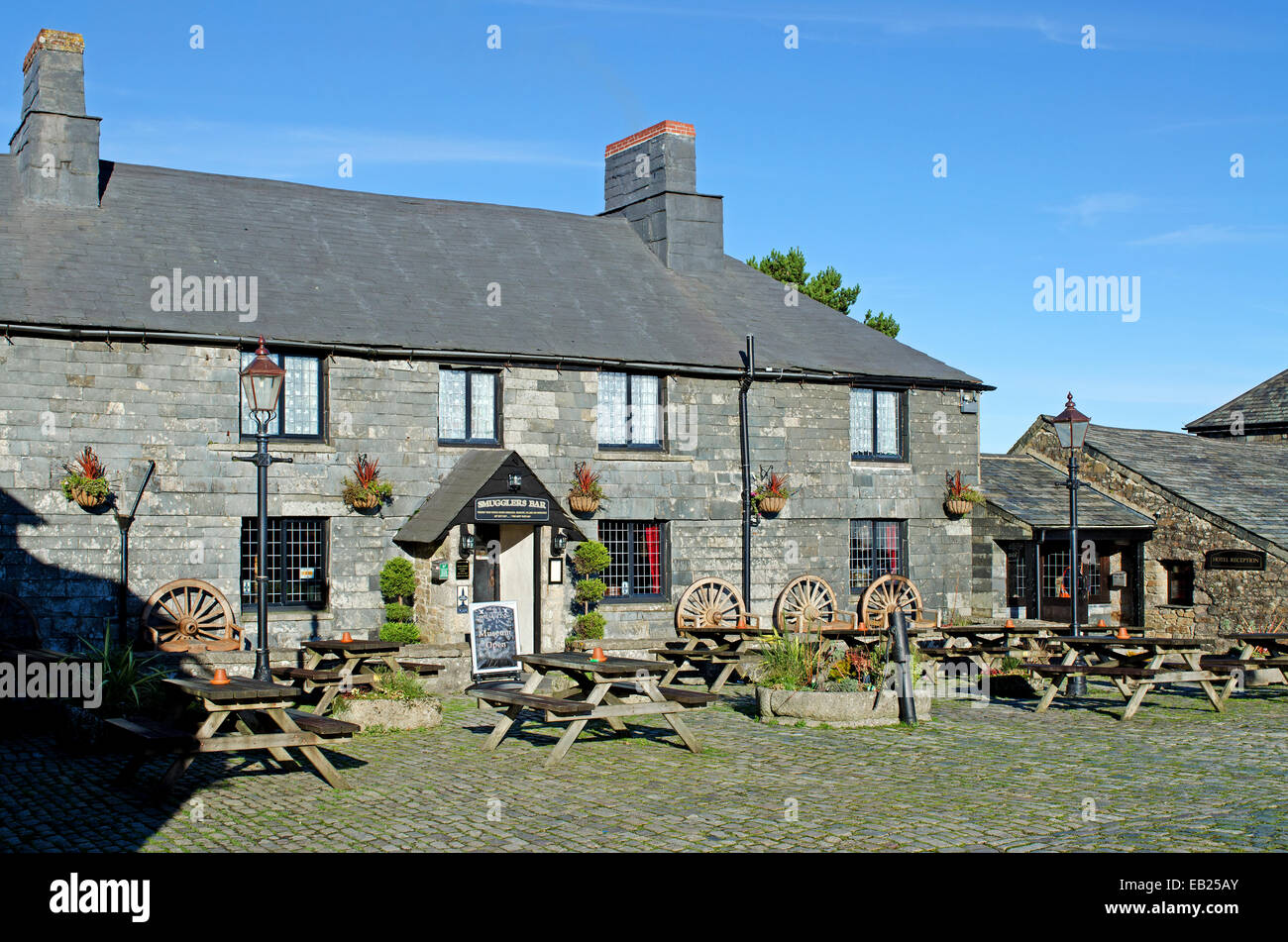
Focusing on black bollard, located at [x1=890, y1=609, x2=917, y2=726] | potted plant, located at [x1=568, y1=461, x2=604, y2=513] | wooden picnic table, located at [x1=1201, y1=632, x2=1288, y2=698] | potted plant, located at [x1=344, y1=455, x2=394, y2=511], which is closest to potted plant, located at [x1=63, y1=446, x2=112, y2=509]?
potted plant, located at [x1=344, y1=455, x2=394, y2=511]

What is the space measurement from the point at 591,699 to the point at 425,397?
882 cm

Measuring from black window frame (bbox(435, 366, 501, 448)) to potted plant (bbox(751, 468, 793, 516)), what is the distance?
4.52 m

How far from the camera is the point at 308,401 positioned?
61.8ft

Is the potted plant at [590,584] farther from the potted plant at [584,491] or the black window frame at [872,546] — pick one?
the black window frame at [872,546]

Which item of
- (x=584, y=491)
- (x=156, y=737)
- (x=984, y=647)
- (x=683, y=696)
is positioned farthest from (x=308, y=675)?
(x=984, y=647)

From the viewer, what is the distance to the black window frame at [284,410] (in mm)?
18203

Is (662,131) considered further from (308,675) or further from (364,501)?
(308,675)

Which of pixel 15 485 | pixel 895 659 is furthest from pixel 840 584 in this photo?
pixel 15 485

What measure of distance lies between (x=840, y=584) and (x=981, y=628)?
4357 millimetres

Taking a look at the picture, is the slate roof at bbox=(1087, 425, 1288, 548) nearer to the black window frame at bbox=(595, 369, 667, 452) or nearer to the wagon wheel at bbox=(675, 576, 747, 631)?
the wagon wheel at bbox=(675, 576, 747, 631)

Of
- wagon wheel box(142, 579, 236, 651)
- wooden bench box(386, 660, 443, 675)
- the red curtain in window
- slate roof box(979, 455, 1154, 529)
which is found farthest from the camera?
slate roof box(979, 455, 1154, 529)

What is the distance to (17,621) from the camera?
1642 cm

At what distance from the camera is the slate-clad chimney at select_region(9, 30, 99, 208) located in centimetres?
1927
